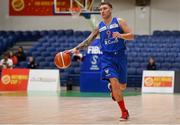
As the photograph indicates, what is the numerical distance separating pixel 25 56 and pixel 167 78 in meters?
8.85

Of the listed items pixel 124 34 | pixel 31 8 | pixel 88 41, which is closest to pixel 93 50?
pixel 88 41

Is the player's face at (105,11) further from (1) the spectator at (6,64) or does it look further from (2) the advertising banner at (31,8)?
(2) the advertising banner at (31,8)

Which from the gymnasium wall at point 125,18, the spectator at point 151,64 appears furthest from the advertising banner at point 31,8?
the spectator at point 151,64

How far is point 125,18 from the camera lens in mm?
28625

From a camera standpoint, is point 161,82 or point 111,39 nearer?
point 111,39

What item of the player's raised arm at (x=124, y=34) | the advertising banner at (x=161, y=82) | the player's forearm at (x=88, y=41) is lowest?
the advertising banner at (x=161, y=82)

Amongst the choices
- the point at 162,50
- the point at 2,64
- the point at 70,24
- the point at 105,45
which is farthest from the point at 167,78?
the point at 105,45

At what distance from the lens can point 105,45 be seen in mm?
8703

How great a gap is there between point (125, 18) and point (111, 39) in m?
20.2

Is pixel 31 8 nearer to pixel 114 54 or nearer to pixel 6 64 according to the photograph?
pixel 6 64

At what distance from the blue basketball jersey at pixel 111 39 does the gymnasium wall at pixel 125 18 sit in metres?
18.9

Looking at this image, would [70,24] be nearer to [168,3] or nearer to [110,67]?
[168,3]

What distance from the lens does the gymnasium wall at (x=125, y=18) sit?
28156mm

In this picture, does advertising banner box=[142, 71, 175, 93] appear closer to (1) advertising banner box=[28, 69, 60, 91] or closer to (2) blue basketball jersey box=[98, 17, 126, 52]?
(1) advertising banner box=[28, 69, 60, 91]
